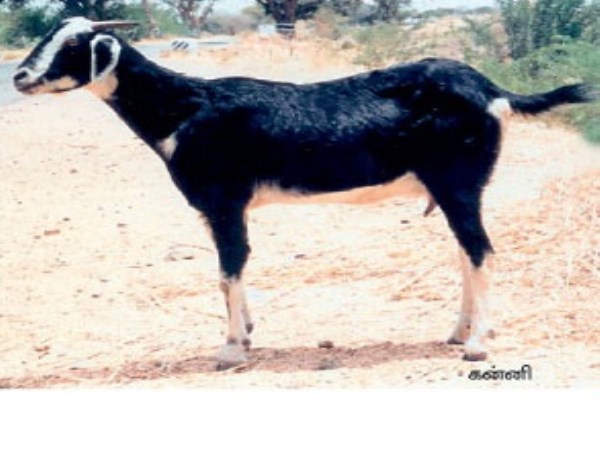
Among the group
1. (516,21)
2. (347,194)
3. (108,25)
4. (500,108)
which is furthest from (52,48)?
(516,21)

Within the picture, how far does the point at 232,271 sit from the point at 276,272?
48 centimetres

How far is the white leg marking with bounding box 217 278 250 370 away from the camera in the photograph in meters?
3.43

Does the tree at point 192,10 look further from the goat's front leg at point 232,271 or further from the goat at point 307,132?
the goat's front leg at point 232,271

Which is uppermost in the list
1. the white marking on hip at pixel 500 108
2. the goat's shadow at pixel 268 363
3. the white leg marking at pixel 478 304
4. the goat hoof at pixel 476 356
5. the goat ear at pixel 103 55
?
the goat ear at pixel 103 55

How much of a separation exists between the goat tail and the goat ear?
1.03 metres

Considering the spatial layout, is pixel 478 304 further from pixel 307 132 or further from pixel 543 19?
pixel 543 19

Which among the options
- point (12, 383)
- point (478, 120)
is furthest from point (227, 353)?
point (478, 120)

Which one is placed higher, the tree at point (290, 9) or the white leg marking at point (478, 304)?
the tree at point (290, 9)

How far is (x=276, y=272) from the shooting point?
3889mm

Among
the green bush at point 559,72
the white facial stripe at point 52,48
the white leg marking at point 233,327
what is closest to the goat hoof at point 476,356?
the white leg marking at point 233,327

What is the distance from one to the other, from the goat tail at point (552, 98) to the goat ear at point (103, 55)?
3.38 feet

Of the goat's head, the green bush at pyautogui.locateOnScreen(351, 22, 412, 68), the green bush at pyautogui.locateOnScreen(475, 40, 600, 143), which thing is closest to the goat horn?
the goat's head

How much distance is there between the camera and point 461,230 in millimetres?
3375

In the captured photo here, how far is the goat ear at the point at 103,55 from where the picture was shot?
333 centimetres
